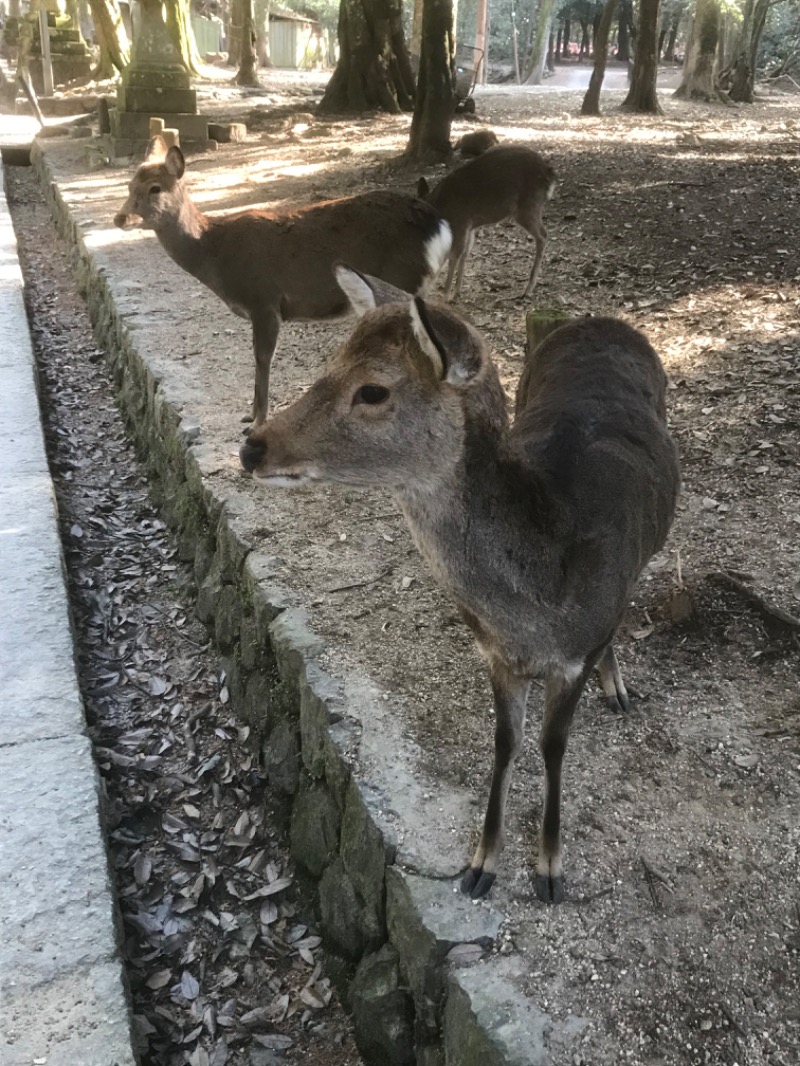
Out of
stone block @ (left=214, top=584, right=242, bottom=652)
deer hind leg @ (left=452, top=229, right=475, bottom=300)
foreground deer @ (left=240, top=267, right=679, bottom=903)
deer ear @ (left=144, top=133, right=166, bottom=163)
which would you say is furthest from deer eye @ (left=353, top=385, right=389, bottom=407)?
deer hind leg @ (left=452, top=229, right=475, bottom=300)

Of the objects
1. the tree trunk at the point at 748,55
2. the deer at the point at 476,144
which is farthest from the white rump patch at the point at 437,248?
the tree trunk at the point at 748,55

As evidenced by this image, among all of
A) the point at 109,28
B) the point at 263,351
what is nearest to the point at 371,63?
the point at 109,28

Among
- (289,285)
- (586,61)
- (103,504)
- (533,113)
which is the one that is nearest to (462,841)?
(289,285)

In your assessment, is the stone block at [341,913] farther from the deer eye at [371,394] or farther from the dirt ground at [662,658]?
the deer eye at [371,394]

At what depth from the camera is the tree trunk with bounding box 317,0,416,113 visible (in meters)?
13.8

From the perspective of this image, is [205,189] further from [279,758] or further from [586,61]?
[586,61]

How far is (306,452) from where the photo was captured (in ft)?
6.61

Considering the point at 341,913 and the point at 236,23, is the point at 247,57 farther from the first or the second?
the point at 341,913

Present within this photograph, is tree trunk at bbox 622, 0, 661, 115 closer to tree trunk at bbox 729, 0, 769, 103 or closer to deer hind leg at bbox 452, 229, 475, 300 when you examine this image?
tree trunk at bbox 729, 0, 769, 103

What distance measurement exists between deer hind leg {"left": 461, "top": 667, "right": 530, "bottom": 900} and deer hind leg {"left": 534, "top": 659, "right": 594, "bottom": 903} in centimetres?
7

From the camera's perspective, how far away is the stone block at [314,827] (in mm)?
2721

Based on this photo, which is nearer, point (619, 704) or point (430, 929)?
point (430, 929)

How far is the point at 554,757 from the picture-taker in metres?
2.14

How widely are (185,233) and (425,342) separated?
11.5 ft
